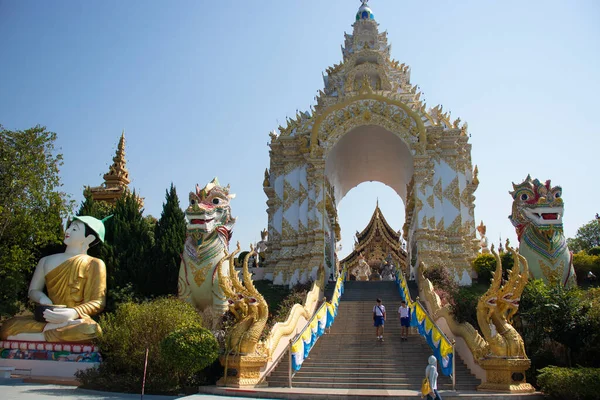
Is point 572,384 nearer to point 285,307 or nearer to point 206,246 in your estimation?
point 285,307

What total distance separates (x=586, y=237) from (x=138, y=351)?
3260 centimetres

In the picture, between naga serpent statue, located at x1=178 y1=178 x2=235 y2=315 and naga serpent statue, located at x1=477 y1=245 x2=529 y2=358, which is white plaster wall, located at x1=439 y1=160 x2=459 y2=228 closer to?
naga serpent statue, located at x1=178 y1=178 x2=235 y2=315

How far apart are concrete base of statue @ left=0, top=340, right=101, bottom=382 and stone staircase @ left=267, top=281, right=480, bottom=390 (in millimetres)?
3908

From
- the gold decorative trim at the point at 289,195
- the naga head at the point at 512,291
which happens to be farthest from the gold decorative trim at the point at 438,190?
the naga head at the point at 512,291

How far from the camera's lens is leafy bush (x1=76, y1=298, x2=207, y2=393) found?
9.98 metres

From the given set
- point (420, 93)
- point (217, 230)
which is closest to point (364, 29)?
point (420, 93)

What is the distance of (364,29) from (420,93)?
598cm

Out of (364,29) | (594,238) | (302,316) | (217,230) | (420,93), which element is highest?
(364,29)

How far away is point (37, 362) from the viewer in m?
11.6

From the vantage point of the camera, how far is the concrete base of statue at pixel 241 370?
33.4 ft

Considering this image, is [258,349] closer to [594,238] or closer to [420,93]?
[420,93]

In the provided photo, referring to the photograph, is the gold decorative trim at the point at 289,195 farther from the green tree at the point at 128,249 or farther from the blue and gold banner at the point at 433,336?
the blue and gold banner at the point at 433,336

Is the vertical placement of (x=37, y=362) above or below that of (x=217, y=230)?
below

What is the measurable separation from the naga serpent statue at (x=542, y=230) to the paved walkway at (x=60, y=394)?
9577 mm
